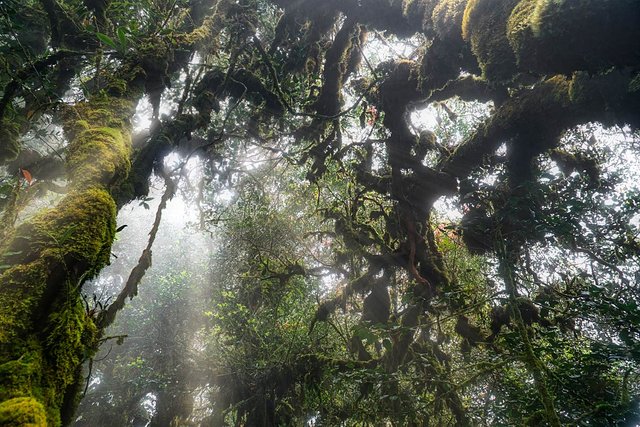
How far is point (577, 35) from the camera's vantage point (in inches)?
120

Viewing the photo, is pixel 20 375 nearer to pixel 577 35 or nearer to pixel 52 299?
pixel 52 299

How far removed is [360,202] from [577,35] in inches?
191

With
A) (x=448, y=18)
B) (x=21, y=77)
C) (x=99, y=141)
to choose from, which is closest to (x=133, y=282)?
(x=99, y=141)

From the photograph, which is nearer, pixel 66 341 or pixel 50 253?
pixel 66 341

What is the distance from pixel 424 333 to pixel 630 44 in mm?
5808

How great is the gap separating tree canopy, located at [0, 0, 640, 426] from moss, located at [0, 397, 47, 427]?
0.03ft

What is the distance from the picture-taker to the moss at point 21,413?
5.05 ft

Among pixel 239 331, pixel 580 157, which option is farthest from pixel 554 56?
pixel 239 331

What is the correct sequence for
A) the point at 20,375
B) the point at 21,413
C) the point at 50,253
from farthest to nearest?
1. the point at 50,253
2. the point at 20,375
3. the point at 21,413

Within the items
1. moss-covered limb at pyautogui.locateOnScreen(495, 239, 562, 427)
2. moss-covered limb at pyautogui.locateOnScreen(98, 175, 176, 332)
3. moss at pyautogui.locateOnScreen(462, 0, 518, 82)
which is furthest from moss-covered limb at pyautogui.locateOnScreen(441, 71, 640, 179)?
moss-covered limb at pyautogui.locateOnScreen(98, 175, 176, 332)

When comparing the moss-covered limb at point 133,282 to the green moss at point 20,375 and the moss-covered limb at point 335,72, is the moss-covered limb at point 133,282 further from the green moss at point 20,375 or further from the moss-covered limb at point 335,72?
the moss-covered limb at point 335,72

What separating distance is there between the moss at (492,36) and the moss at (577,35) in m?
0.53

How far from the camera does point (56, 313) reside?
7.61 feet

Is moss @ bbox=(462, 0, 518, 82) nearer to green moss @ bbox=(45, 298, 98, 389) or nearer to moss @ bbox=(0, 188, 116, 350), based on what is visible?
moss @ bbox=(0, 188, 116, 350)
